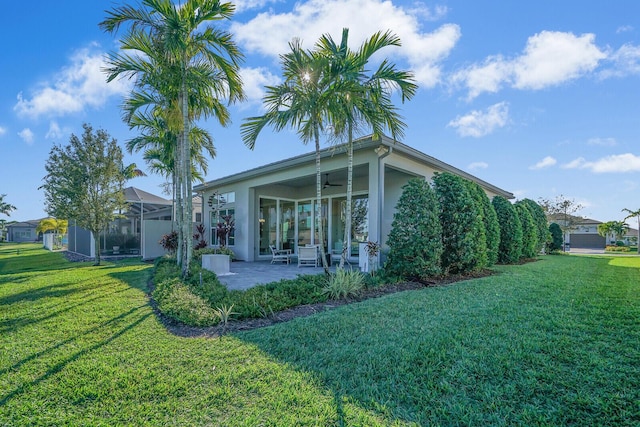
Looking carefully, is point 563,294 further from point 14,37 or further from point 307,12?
point 14,37

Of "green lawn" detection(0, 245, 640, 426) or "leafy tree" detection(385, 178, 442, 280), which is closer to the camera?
"green lawn" detection(0, 245, 640, 426)

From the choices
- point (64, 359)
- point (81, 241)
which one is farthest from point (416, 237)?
point (81, 241)

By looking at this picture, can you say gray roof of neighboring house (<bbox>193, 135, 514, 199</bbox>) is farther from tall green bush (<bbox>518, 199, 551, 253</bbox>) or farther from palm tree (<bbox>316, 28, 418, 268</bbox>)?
tall green bush (<bbox>518, 199, 551, 253</bbox>)

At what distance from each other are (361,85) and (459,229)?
15.5 ft

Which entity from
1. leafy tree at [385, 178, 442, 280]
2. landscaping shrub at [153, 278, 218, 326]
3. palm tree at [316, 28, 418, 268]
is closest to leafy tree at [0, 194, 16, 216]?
landscaping shrub at [153, 278, 218, 326]

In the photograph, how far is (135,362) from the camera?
3.45 metres

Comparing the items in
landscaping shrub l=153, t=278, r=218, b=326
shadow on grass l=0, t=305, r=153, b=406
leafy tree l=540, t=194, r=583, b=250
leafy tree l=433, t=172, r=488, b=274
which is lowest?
shadow on grass l=0, t=305, r=153, b=406

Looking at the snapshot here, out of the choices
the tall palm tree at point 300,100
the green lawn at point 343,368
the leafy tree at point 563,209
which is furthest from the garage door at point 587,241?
the tall palm tree at point 300,100

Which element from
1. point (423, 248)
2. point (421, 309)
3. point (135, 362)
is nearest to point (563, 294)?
point (423, 248)

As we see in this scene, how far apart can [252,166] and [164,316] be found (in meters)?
8.39

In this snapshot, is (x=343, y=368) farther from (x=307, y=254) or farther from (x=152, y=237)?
(x=152, y=237)

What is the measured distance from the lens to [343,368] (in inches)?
127

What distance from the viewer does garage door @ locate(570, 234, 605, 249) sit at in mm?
41484

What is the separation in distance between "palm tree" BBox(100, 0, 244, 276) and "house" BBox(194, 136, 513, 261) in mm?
3554
